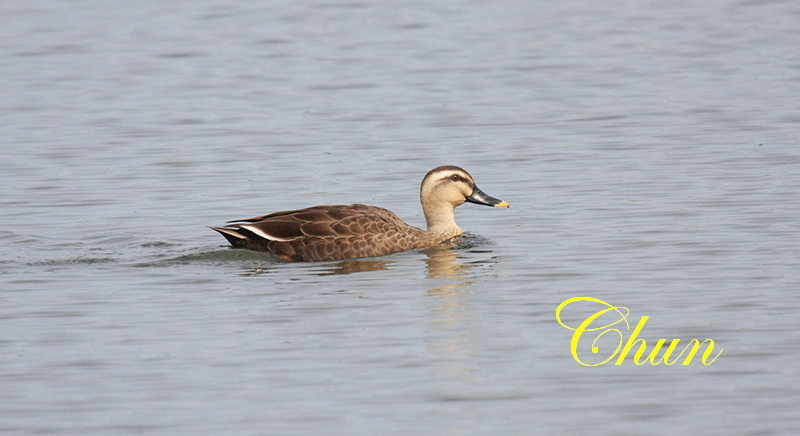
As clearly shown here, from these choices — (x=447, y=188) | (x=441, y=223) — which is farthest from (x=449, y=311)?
(x=447, y=188)

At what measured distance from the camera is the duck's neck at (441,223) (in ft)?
49.8

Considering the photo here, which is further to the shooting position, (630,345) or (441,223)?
(441,223)

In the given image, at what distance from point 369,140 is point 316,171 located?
193 centimetres

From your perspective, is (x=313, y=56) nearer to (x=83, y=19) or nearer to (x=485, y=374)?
(x=83, y=19)

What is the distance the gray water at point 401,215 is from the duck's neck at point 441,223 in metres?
0.19

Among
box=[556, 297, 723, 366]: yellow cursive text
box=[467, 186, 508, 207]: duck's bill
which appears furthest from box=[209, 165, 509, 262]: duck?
box=[556, 297, 723, 366]: yellow cursive text

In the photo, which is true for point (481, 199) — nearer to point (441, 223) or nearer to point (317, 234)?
point (441, 223)

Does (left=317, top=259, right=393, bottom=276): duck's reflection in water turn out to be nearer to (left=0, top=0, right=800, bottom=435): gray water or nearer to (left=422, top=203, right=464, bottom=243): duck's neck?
(left=0, top=0, right=800, bottom=435): gray water

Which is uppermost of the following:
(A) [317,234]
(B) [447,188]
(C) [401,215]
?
(B) [447,188]

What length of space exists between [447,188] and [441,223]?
0.38 metres

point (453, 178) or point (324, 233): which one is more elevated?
point (453, 178)

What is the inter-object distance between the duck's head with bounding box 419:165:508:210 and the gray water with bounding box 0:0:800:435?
448 millimetres

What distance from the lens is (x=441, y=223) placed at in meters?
15.3

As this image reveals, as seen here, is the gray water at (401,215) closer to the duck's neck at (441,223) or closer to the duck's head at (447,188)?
the duck's neck at (441,223)
